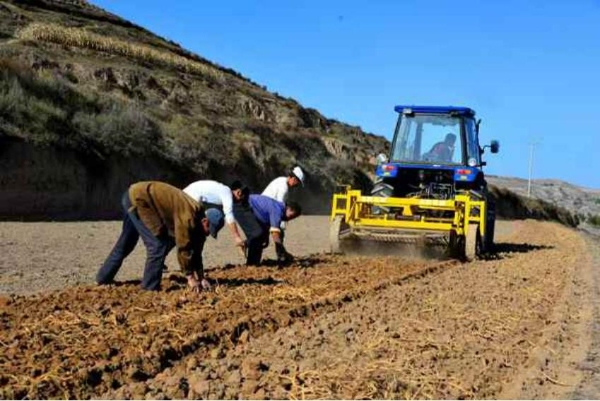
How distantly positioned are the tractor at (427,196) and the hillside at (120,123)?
8.66 meters

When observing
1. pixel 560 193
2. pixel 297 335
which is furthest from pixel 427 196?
pixel 560 193

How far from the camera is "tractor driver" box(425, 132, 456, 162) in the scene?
14047 mm

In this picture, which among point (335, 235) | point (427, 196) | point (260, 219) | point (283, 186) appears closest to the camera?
point (260, 219)

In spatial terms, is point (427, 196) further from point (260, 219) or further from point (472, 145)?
point (260, 219)

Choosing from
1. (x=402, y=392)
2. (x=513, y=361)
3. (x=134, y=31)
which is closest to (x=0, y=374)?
(x=402, y=392)

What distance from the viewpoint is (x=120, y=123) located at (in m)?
23.2

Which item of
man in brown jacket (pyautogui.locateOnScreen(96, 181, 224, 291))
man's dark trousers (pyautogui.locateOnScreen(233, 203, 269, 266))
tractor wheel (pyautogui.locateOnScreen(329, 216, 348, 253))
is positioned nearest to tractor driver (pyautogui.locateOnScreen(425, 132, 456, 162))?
tractor wheel (pyautogui.locateOnScreen(329, 216, 348, 253))

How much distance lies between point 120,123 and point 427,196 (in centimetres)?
1230

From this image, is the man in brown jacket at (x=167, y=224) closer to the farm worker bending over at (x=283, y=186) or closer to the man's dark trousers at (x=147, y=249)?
the man's dark trousers at (x=147, y=249)

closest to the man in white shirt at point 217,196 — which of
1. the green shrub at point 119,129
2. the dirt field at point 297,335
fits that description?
the dirt field at point 297,335

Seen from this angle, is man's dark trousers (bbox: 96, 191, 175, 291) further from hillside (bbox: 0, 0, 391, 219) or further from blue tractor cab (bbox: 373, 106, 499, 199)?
hillside (bbox: 0, 0, 391, 219)

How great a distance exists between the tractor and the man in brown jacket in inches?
205

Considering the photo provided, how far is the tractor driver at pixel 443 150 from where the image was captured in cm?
1405

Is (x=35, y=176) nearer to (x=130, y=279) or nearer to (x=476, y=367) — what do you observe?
(x=130, y=279)
